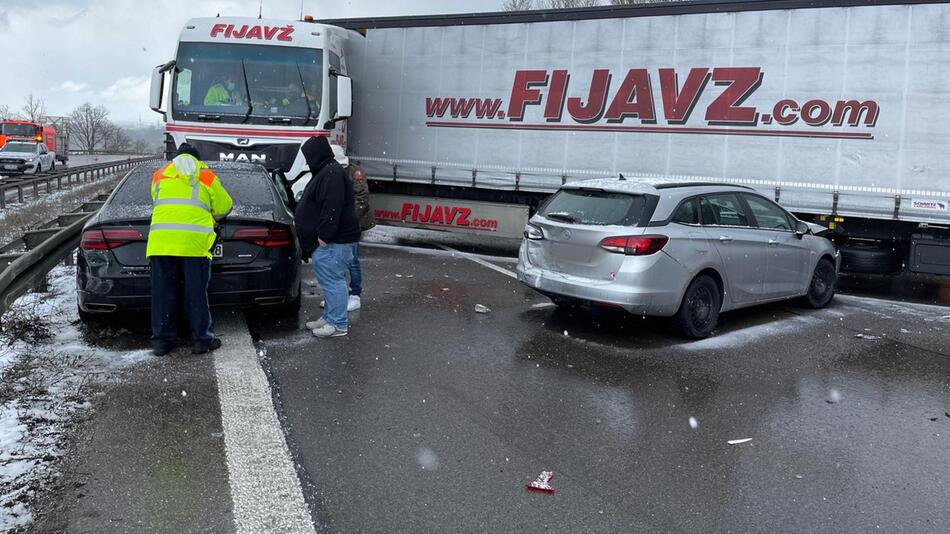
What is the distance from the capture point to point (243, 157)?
11281 mm

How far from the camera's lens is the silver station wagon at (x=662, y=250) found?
23.0ft

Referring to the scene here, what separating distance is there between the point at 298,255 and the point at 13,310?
8.65ft

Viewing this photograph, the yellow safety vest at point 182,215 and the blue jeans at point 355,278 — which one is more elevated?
the yellow safety vest at point 182,215

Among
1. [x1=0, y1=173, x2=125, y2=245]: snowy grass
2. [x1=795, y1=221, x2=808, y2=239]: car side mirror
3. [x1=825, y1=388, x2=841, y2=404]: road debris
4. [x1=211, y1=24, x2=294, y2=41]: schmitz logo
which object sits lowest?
[x1=825, y1=388, x2=841, y2=404]: road debris

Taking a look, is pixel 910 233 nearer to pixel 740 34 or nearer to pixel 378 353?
pixel 740 34

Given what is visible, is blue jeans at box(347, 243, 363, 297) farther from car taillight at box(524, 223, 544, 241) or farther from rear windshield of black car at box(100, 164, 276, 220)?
car taillight at box(524, 223, 544, 241)

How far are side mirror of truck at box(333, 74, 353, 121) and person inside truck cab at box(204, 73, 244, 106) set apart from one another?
1419mm

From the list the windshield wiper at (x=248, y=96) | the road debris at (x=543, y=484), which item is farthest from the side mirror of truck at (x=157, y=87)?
the road debris at (x=543, y=484)

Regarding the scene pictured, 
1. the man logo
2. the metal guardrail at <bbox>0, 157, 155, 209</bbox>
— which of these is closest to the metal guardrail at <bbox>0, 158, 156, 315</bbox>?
the man logo

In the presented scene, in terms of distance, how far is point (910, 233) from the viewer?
1044 cm

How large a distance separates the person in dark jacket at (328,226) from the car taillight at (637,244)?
2.35 metres

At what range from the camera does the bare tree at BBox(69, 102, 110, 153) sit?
130m

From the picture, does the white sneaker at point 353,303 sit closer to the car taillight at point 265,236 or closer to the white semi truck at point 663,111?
the car taillight at point 265,236

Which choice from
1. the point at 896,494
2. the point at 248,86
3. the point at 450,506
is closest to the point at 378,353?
the point at 450,506
